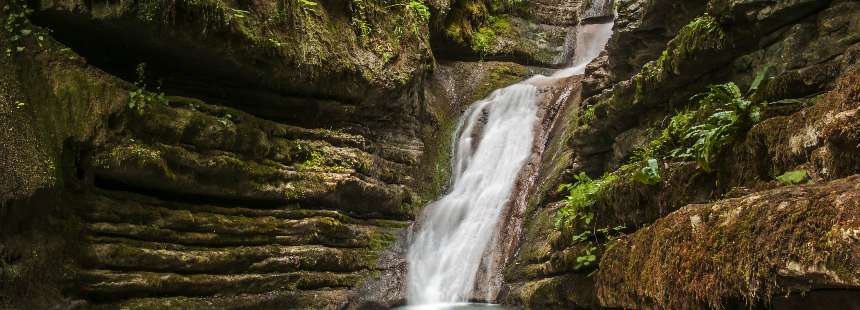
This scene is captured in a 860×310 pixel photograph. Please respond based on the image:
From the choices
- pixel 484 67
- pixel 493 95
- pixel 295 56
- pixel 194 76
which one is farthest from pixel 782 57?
pixel 484 67

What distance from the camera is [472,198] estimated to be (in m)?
13.1

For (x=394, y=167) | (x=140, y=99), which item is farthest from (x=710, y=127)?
(x=394, y=167)

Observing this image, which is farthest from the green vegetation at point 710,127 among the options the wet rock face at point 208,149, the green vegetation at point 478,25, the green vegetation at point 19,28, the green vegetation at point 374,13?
the green vegetation at point 478,25

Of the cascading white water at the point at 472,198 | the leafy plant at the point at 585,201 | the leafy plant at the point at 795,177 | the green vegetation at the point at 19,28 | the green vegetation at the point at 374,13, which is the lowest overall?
the cascading white water at the point at 472,198

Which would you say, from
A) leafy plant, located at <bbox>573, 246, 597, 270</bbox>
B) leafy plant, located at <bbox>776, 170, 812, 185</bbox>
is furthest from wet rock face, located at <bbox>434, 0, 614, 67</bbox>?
leafy plant, located at <bbox>776, 170, 812, 185</bbox>

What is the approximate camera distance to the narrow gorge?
3904mm

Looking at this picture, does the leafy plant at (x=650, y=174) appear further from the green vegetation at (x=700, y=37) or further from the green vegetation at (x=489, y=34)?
the green vegetation at (x=489, y=34)

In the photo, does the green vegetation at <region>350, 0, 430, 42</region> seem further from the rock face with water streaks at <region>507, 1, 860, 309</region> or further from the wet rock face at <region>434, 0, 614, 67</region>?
the rock face with water streaks at <region>507, 1, 860, 309</region>

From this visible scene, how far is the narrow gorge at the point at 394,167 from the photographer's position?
3904 millimetres

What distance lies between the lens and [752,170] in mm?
4457

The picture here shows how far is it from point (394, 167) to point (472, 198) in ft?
6.26

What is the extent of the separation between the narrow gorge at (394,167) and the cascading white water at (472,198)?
0.06 m

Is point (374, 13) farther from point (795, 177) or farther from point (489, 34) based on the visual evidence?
point (795, 177)

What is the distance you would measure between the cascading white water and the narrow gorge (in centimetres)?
6
